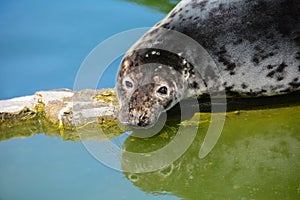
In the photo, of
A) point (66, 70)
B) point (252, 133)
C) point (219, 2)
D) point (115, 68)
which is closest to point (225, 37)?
point (219, 2)

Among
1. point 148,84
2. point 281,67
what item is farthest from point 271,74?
point 148,84

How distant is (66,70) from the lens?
15.1 feet

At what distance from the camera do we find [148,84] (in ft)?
12.3

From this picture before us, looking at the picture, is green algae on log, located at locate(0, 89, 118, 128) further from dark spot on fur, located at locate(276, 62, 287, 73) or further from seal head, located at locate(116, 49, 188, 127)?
dark spot on fur, located at locate(276, 62, 287, 73)

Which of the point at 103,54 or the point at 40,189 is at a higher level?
the point at 103,54

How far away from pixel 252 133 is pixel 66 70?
5.00 feet

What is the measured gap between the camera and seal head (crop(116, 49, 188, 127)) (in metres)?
3.68

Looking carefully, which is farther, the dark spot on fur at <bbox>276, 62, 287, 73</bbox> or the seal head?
the dark spot on fur at <bbox>276, 62, 287, 73</bbox>

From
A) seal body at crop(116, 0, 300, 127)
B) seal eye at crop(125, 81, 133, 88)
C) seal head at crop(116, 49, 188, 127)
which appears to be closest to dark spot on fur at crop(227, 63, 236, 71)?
seal body at crop(116, 0, 300, 127)

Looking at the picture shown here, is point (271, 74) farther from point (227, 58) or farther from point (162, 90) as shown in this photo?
point (162, 90)

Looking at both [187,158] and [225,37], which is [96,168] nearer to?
[187,158]

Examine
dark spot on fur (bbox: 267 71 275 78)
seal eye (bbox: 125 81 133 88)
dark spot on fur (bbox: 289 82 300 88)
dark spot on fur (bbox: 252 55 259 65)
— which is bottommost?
dark spot on fur (bbox: 289 82 300 88)

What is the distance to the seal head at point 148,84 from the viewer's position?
368 cm

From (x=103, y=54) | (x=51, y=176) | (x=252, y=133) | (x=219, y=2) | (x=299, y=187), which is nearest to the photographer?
(x=299, y=187)
